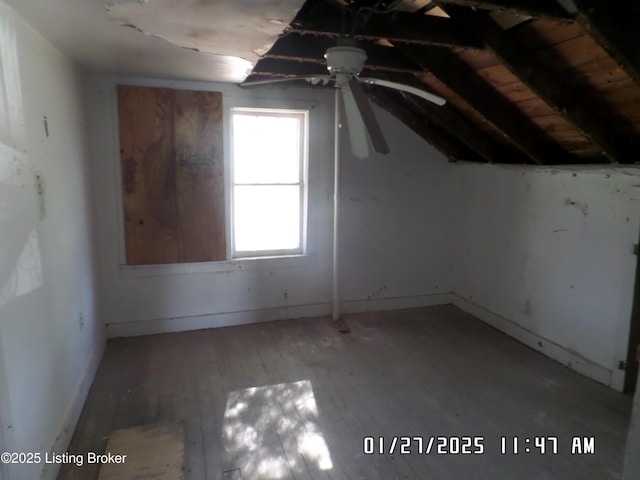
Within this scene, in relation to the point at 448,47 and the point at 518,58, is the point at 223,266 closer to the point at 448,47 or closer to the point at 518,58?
the point at 448,47

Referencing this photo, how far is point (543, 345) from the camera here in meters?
3.17

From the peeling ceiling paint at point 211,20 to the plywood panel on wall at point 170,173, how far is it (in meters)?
1.34

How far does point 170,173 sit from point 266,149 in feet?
2.66

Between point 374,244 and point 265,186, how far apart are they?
3.80ft

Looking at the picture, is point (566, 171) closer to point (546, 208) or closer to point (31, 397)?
point (546, 208)

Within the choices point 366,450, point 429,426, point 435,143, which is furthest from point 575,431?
point 435,143

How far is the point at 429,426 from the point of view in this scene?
2.28m

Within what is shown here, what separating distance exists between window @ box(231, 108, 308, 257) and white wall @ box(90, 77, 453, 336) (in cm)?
11

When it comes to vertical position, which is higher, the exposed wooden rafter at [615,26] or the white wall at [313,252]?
the exposed wooden rafter at [615,26]

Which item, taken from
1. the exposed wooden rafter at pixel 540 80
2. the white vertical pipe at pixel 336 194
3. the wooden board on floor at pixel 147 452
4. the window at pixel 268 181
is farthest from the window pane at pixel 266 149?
the wooden board on floor at pixel 147 452

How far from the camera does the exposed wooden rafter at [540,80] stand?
205 cm

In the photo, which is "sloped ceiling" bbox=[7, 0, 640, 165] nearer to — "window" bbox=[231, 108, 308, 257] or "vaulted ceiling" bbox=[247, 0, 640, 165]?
"vaulted ceiling" bbox=[247, 0, 640, 165]

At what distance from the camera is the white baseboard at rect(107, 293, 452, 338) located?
3.38 m

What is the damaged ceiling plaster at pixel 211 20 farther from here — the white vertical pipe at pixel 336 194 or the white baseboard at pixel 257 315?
the white baseboard at pixel 257 315
